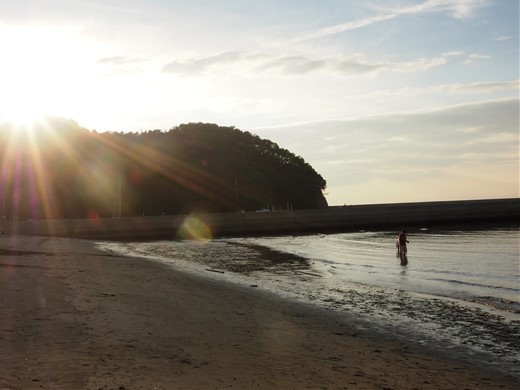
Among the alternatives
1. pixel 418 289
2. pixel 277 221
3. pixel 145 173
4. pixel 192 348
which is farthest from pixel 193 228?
pixel 192 348

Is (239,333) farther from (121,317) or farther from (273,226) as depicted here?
(273,226)

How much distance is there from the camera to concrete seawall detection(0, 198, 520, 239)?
2601 inches

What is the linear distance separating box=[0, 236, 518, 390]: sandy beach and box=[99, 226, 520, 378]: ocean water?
1.02 meters

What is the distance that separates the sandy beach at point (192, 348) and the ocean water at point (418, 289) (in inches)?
40.2

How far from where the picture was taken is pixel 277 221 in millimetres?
83688

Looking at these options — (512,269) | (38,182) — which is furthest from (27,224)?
(512,269)

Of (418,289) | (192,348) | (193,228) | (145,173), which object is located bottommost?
(418,289)

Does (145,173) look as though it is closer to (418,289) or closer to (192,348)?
(418,289)

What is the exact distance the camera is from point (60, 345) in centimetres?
830

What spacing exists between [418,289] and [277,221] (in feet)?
210

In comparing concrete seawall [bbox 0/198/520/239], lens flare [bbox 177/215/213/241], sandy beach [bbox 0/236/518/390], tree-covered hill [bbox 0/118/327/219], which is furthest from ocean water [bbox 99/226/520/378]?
tree-covered hill [bbox 0/118/327/219]

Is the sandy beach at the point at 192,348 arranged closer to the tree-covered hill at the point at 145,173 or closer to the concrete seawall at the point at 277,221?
the concrete seawall at the point at 277,221

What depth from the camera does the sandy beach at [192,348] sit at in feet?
23.9

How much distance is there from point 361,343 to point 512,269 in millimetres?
17192
